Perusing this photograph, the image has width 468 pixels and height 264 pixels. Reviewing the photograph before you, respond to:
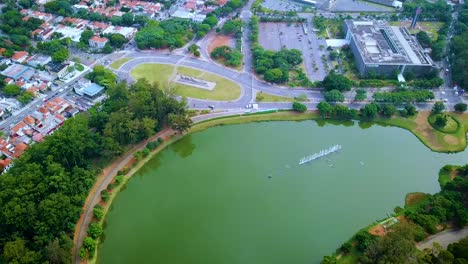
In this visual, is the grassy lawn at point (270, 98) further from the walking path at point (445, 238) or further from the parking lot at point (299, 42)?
the walking path at point (445, 238)

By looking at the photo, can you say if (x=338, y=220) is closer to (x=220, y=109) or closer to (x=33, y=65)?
(x=220, y=109)

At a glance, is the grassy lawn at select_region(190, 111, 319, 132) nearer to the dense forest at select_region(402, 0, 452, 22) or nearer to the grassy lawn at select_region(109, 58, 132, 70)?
the grassy lawn at select_region(109, 58, 132, 70)

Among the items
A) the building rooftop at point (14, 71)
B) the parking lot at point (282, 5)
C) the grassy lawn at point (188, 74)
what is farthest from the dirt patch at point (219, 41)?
the building rooftop at point (14, 71)

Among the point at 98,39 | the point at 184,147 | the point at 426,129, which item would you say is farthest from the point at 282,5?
the point at 184,147

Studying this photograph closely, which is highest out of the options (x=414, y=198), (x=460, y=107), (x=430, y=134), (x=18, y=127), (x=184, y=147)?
(x=460, y=107)

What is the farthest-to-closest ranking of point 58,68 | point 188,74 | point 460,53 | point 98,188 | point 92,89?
point 460,53 → point 188,74 → point 58,68 → point 92,89 → point 98,188

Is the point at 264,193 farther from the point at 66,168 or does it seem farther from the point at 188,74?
the point at 188,74

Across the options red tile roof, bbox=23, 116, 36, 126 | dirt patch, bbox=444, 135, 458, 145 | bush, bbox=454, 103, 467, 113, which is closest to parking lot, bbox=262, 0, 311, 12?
bush, bbox=454, 103, 467, 113
